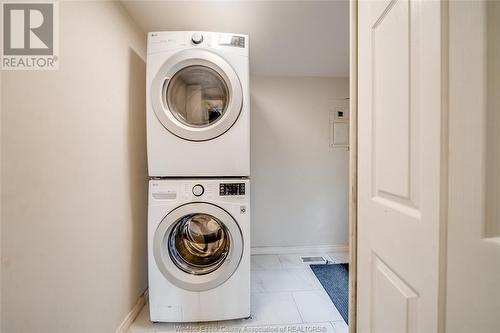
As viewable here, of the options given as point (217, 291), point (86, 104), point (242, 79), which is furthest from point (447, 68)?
point (217, 291)

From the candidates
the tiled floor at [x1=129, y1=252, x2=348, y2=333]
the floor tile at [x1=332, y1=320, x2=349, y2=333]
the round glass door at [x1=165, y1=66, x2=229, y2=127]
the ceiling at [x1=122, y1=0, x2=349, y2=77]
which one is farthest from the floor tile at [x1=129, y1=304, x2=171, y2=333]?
the ceiling at [x1=122, y1=0, x2=349, y2=77]

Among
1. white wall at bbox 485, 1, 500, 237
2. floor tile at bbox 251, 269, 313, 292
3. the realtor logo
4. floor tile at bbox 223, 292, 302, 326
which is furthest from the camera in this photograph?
floor tile at bbox 251, 269, 313, 292

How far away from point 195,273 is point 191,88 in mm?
1238

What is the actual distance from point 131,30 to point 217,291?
1.82 m

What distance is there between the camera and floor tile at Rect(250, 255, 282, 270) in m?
2.00

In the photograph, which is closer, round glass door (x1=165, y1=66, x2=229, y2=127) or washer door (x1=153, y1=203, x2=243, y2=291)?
washer door (x1=153, y1=203, x2=243, y2=291)

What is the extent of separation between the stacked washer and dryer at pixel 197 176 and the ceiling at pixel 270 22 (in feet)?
0.60

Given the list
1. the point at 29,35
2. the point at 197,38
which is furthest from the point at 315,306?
the point at 29,35

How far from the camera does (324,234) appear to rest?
231 cm

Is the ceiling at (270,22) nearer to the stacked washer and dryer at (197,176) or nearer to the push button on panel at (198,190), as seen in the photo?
the stacked washer and dryer at (197,176)

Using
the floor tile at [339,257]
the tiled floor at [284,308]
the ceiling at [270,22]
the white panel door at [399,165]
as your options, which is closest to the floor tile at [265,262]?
the tiled floor at [284,308]

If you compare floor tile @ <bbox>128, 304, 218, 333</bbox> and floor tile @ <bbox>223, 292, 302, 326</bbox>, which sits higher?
floor tile @ <bbox>223, 292, 302, 326</bbox>

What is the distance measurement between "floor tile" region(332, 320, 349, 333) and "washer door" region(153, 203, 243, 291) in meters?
0.75

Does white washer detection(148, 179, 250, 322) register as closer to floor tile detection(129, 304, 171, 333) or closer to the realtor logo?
floor tile detection(129, 304, 171, 333)
